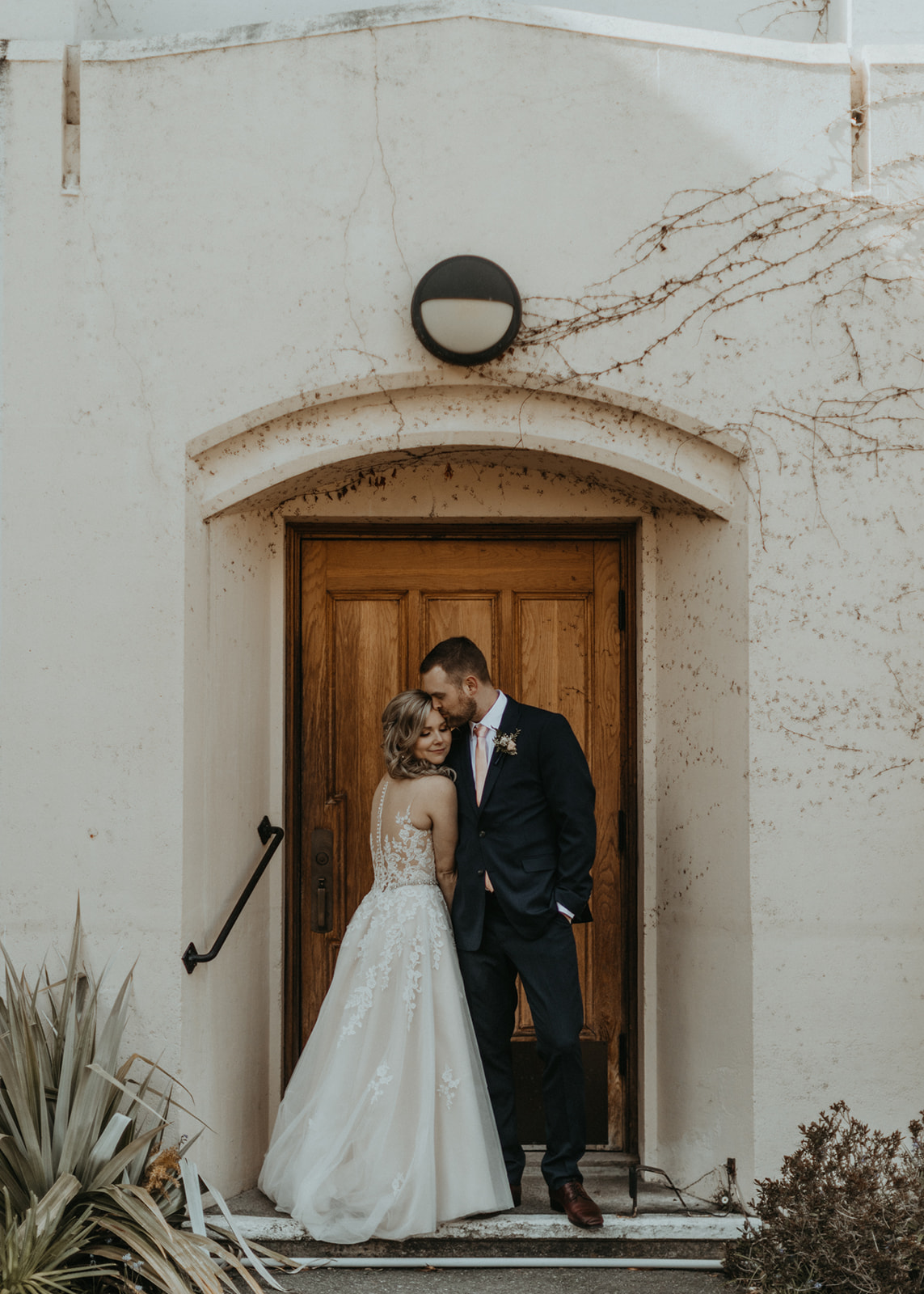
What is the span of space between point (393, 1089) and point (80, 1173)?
96cm

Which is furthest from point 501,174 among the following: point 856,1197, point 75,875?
point 856,1197

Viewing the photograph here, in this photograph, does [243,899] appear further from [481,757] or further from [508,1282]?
[508,1282]

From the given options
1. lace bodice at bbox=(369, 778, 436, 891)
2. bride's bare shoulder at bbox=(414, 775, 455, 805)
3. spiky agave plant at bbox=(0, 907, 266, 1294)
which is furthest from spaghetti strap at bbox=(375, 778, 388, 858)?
spiky agave plant at bbox=(0, 907, 266, 1294)

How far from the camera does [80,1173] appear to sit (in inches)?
127

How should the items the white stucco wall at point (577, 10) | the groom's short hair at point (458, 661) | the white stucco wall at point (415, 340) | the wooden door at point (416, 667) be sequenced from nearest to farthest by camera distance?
the white stucco wall at point (415, 340)
the groom's short hair at point (458, 661)
the white stucco wall at point (577, 10)
the wooden door at point (416, 667)

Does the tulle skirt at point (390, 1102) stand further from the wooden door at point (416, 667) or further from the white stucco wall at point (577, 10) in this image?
the white stucco wall at point (577, 10)

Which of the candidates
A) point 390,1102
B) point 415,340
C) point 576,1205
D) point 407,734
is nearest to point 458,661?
point 407,734

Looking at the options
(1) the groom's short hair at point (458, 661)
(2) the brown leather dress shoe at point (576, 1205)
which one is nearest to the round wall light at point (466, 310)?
(1) the groom's short hair at point (458, 661)

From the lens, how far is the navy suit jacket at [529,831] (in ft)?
12.4

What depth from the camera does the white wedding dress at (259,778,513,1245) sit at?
353 centimetres

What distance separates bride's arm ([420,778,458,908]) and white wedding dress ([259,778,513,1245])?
4cm

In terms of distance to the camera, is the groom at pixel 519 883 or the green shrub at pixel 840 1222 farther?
the groom at pixel 519 883

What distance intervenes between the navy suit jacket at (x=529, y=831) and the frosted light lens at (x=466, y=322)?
123cm

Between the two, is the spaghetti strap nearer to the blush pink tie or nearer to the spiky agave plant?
the blush pink tie
